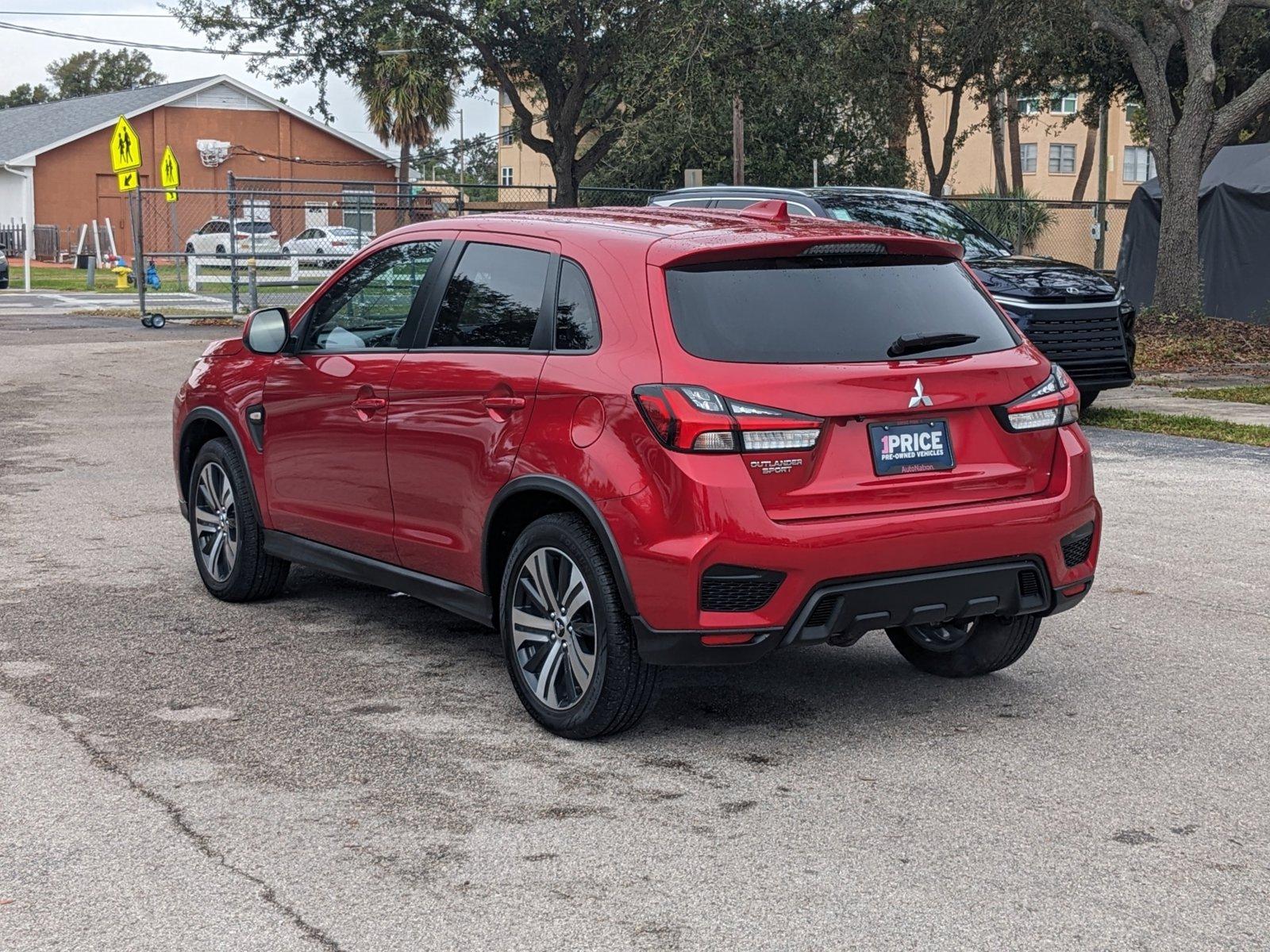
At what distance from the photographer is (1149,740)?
5.32 m

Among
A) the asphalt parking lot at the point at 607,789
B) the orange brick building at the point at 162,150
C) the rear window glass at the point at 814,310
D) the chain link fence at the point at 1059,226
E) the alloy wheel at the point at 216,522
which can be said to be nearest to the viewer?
the asphalt parking lot at the point at 607,789

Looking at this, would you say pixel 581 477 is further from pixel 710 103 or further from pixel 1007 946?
pixel 710 103

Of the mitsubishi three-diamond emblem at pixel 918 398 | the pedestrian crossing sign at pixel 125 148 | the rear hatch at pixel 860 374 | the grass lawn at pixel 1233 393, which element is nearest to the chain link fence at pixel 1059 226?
the grass lawn at pixel 1233 393

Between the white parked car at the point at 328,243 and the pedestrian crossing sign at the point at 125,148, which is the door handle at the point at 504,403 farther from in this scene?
the white parked car at the point at 328,243

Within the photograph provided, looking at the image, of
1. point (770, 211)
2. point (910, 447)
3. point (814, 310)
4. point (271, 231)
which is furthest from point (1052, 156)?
point (910, 447)

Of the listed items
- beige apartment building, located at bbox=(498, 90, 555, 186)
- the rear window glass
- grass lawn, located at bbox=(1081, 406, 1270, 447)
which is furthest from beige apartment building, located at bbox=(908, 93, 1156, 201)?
the rear window glass

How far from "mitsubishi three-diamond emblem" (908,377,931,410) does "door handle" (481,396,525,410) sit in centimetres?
127

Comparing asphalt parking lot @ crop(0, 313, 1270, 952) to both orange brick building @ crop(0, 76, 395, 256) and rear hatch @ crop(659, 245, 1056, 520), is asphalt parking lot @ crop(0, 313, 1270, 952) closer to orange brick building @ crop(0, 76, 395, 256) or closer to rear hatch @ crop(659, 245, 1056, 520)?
rear hatch @ crop(659, 245, 1056, 520)

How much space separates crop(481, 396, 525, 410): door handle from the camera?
544 cm

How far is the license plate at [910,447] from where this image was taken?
16.6ft

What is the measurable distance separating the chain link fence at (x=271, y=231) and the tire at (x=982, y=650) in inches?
138

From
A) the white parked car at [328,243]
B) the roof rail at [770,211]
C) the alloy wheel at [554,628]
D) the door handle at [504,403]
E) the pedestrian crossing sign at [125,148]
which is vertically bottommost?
the alloy wheel at [554,628]

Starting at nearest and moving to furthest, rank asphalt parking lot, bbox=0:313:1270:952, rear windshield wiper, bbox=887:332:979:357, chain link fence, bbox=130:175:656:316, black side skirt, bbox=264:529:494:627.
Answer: asphalt parking lot, bbox=0:313:1270:952 < rear windshield wiper, bbox=887:332:979:357 < black side skirt, bbox=264:529:494:627 < chain link fence, bbox=130:175:656:316

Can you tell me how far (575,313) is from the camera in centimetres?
540
